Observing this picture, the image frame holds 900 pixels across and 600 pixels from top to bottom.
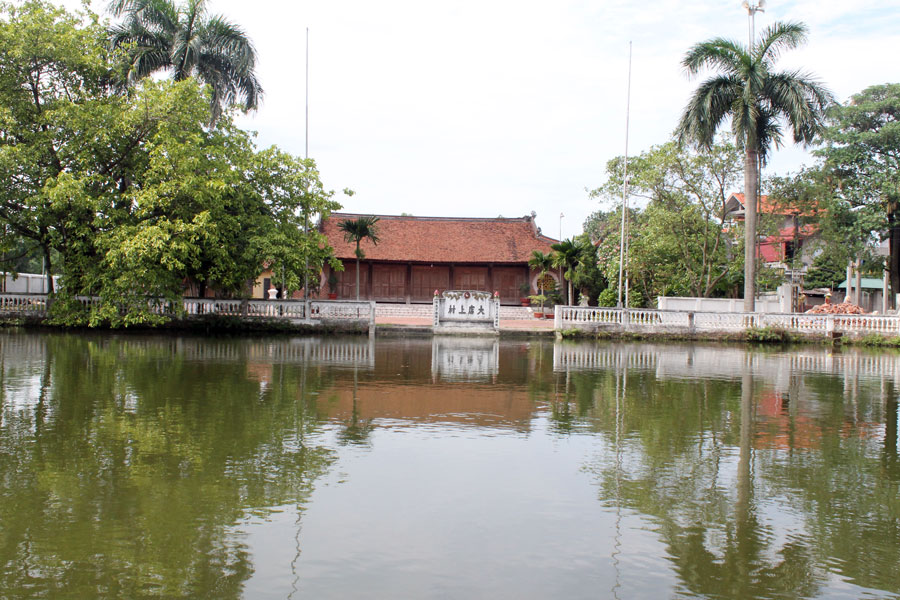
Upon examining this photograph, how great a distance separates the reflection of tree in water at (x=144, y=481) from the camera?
4363mm

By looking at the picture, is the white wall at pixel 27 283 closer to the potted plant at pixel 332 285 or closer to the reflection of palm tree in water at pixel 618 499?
the potted plant at pixel 332 285

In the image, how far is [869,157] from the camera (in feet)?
95.9

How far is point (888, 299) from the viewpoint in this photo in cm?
3284

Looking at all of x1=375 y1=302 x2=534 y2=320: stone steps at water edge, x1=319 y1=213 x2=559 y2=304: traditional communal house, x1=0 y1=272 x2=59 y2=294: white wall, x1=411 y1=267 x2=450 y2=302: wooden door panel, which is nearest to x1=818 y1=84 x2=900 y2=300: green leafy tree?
x1=319 y1=213 x2=559 y2=304: traditional communal house

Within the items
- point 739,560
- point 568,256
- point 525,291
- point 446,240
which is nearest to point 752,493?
point 739,560

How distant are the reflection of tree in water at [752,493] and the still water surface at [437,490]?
0.02 m

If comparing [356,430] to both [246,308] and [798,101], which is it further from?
[798,101]

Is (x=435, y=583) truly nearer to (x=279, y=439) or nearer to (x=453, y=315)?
(x=279, y=439)

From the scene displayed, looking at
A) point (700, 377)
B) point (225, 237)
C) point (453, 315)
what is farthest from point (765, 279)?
point (225, 237)

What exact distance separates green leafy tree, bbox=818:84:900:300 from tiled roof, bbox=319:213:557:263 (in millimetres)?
15066

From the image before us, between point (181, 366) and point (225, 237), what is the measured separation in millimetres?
9916

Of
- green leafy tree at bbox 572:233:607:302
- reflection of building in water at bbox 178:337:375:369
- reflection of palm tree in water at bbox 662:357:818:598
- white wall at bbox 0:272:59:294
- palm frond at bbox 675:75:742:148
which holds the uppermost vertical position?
palm frond at bbox 675:75:742:148

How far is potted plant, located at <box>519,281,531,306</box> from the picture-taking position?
39.3 m

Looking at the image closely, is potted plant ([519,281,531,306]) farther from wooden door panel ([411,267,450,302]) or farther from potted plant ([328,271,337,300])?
potted plant ([328,271,337,300])
